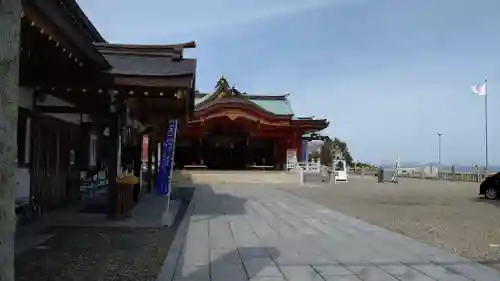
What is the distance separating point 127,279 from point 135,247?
6.59 ft

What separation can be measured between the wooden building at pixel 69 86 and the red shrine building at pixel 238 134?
20.2 meters

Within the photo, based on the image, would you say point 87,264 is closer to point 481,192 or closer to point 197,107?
point 481,192

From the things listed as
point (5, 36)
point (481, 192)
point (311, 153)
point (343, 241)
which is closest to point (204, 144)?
point (311, 153)

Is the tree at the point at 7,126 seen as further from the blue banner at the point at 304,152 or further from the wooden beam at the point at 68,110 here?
the blue banner at the point at 304,152

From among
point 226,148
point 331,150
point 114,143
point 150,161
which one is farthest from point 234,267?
point 331,150

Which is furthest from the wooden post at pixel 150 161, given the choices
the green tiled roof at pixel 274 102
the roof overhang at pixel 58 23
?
the green tiled roof at pixel 274 102

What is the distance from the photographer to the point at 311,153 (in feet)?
172

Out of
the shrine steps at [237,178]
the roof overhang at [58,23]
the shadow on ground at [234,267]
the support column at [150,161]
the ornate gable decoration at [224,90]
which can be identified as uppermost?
the ornate gable decoration at [224,90]

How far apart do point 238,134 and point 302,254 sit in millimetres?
29980

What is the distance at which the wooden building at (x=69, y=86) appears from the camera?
618cm

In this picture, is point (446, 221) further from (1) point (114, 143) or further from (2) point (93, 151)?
(2) point (93, 151)

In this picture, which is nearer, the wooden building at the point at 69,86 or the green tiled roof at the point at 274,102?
the wooden building at the point at 69,86

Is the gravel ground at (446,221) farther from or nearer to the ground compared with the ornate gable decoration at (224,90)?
nearer to the ground

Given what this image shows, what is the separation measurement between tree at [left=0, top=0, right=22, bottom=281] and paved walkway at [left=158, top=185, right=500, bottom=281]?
136 inches
